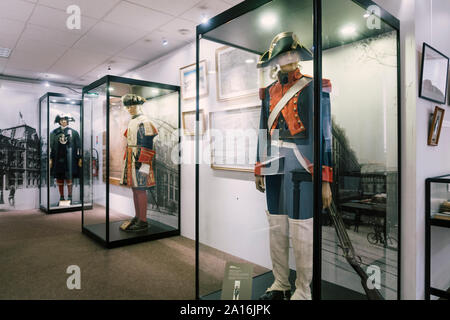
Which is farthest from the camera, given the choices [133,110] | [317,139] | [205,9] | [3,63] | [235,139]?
[3,63]

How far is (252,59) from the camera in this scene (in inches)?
70.9

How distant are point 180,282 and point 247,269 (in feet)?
3.60

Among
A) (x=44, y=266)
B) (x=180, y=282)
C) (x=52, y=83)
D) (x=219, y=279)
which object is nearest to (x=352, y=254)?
(x=219, y=279)

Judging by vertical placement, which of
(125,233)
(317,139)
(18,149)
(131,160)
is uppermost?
(18,149)

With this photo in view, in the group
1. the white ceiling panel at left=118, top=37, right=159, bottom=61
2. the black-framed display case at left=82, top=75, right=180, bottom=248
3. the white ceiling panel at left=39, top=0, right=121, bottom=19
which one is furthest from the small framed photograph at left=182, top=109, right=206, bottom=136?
the white ceiling panel at left=39, top=0, right=121, bottom=19

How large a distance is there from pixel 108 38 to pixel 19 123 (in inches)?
133

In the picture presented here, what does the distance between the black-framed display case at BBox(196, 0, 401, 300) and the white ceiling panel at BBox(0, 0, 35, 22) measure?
211 cm

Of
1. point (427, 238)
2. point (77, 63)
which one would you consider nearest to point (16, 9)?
point (77, 63)

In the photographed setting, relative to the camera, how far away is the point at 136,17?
3.28m

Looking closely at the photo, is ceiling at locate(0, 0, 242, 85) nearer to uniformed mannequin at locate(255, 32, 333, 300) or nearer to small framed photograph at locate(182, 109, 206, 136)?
small framed photograph at locate(182, 109, 206, 136)

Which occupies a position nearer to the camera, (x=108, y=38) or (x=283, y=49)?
(x=283, y=49)

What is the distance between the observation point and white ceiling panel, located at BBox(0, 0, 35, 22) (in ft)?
9.62

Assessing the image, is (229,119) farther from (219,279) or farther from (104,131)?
(104,131)

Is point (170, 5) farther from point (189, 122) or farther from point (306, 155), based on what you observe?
point (306, 155)
